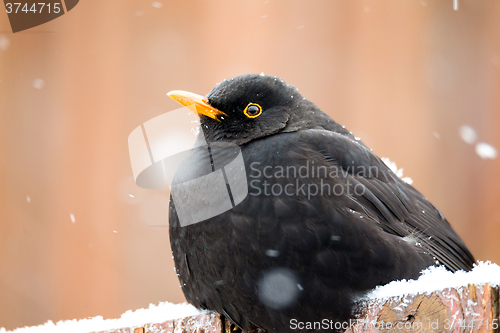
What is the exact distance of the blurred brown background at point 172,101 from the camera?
4125mm

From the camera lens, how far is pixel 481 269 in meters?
1.85

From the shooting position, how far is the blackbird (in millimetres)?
1957

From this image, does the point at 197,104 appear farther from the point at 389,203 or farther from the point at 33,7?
the point at 33,7

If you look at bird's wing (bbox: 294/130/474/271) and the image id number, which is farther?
the image id number

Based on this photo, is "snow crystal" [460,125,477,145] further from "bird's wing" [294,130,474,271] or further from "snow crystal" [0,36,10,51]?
"snow crystal" [0,36,10,51]

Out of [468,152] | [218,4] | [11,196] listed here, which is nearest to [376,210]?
[468,152]

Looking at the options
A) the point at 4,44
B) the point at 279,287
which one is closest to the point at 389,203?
the point at 279,287

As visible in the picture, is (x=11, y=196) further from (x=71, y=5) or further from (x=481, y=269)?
(x=481, y=269)

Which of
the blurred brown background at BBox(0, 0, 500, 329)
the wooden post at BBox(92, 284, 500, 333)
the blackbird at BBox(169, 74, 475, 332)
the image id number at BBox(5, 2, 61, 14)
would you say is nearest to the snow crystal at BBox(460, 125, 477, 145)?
the blurred brown background at BBox(0, 0, 500, 329)

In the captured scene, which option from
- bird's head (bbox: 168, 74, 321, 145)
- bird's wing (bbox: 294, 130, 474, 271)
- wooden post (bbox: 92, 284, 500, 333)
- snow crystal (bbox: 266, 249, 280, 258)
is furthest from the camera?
bird's head (bbox: 168, 74, 321, 145)

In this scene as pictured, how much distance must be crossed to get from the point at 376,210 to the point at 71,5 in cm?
359
